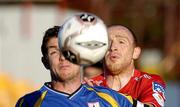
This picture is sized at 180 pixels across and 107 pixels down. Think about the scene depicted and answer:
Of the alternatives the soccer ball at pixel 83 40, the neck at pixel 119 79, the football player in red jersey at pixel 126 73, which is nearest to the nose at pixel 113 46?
the football player in red jersey at pixel 126 73

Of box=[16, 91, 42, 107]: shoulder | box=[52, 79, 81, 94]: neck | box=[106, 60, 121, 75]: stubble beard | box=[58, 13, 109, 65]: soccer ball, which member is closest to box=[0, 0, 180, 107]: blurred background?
box=[106, 60, 121, 75]: stubble beard

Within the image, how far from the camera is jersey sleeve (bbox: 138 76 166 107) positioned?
7.39 metres

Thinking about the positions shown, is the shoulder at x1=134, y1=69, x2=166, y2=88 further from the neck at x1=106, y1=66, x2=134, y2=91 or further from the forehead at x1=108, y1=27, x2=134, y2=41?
the forehead at x1=108, y1=27, x2=134, y2=41

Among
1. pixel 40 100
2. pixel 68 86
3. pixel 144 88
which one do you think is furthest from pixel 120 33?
pixel 40 100

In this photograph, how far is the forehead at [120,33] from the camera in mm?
7738

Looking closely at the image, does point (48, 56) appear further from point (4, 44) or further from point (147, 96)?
point (4, 44)

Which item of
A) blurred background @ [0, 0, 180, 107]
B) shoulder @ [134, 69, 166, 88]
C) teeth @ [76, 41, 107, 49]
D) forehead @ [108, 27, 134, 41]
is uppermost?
teeth @ [76, 41, 107, 49]

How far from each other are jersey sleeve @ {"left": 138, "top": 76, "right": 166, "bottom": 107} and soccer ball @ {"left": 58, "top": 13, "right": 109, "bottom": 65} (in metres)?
1.11

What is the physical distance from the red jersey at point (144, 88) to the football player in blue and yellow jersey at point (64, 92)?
17.4 inches

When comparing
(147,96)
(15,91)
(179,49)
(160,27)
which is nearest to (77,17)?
(147,96)

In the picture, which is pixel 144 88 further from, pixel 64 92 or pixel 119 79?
pixel 64 92

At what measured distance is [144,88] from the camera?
7707 millimetres

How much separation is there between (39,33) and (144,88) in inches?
672

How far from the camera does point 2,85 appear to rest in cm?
1936
